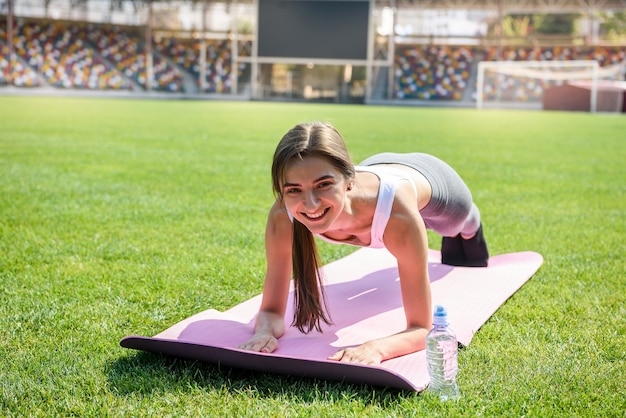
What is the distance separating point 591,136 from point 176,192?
10.1m

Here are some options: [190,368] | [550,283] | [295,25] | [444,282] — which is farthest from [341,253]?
[295,25]

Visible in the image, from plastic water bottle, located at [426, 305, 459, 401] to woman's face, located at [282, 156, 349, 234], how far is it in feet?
1.55

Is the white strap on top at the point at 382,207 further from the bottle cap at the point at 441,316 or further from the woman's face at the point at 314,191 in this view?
the bottle cap at the point at 441,316

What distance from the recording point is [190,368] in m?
2.32

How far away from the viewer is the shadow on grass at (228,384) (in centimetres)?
213

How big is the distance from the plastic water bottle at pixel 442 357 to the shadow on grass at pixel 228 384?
0.11 meters

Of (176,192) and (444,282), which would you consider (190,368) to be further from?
(176,192)

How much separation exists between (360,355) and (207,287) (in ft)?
4.09

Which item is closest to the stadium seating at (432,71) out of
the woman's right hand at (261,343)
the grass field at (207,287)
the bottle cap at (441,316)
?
the grass field at (207,287)

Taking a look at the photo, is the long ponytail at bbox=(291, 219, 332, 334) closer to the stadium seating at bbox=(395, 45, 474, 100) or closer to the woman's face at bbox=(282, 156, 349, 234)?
the woman's face at bbox=(282, 156, 349, 234)

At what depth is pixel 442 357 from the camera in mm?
2320

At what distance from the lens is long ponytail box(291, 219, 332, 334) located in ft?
8.79

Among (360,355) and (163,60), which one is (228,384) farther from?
(163,60)

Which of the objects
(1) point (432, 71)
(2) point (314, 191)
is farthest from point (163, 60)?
(2) point (314, 191)
